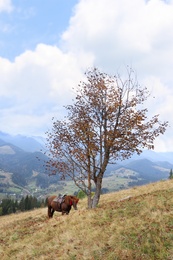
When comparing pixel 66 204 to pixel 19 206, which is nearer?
pixel 66 204

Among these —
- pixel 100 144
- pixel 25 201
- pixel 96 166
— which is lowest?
pixel 25 201

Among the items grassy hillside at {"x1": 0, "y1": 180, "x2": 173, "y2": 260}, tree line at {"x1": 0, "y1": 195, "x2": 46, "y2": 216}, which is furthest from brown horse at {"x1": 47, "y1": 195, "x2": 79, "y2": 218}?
tree line at {"x1": 0, "y1": 195, "x2": 46, "y2": 216}

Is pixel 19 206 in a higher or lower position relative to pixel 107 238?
lower

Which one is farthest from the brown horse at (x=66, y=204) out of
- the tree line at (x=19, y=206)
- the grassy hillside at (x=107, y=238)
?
the tree line at (x=19, y=206)

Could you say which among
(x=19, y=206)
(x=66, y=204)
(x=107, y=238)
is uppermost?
(x=66, y=204)

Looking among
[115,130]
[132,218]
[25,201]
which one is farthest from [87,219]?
[25,201]

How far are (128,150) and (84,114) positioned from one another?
4922 millimetres

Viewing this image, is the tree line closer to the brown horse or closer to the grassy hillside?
the brown horse

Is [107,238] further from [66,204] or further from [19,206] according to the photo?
[19,206]

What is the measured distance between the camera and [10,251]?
1362 cm

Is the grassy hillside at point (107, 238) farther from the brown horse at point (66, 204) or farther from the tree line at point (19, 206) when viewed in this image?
the tree line at point (19, 206)

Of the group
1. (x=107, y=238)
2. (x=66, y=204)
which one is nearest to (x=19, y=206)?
(x=66, y=204)

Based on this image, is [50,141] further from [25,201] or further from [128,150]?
[25,201]

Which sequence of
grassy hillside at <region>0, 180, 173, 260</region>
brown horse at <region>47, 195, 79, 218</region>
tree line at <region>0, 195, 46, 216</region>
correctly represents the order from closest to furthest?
grassy hillside at <region>0, 180, 173, 260</region>
brown horse at <region>47, 195, 79, 218</region>
tree line at <region>0, 195, 46, 216</region>
